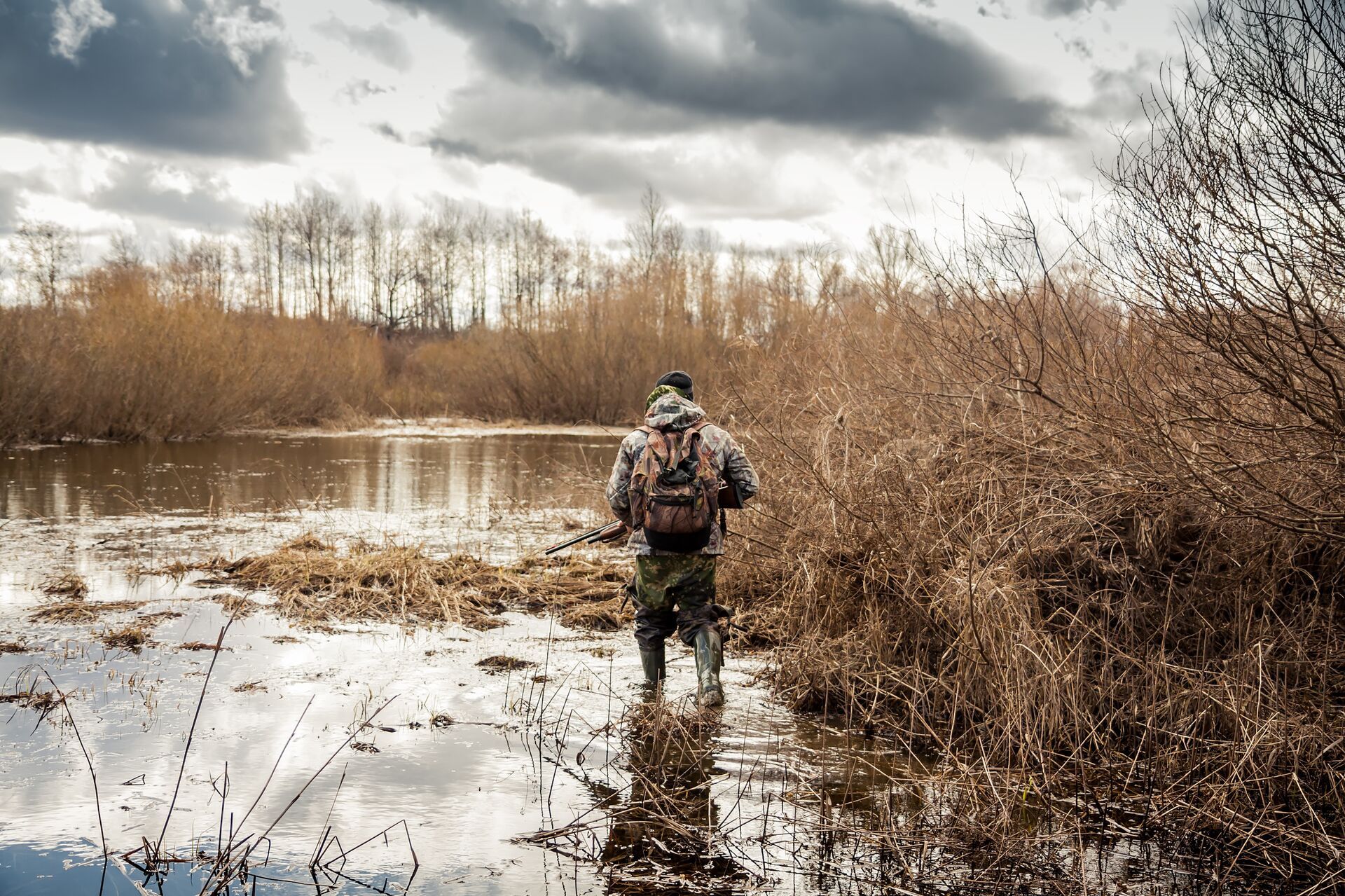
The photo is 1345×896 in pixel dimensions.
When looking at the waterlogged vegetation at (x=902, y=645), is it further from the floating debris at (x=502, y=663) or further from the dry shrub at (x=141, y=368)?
the dry shrub at (x=141, y=368)

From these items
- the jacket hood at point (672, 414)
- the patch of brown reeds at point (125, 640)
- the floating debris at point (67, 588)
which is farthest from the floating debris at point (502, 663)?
the floating debris at point (67, 588)

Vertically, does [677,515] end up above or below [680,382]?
below

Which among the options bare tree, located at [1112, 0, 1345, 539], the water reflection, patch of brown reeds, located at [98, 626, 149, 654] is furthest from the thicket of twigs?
the water reflection

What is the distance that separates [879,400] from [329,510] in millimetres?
8680

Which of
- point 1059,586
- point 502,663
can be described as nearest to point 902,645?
point 1059,586

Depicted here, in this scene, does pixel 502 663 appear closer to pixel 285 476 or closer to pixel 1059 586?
pixel 1059 586

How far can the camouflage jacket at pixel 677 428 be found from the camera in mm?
5824

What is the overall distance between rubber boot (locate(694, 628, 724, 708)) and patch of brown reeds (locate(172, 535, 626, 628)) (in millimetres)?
2307

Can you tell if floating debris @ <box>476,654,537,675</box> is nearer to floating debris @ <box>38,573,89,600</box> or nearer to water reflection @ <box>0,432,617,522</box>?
floating debris @ <box>38,573,89,600</box>

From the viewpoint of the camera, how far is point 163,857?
3783mm

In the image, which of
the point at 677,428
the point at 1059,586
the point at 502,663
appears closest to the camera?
the point at 677,428

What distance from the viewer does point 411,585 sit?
8586 mm

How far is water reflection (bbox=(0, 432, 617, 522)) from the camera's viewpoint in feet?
46.1

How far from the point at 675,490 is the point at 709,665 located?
1.01 m
